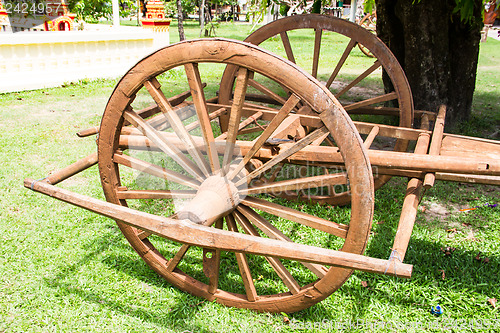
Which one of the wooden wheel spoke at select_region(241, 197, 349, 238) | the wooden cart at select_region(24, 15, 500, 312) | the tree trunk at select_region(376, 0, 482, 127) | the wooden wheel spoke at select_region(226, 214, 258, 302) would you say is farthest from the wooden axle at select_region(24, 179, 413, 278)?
the tree trunk at select_region(376, 0, 482, 127)

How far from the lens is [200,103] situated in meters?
2.12

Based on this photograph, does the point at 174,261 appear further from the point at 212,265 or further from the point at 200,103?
the point at 200,103

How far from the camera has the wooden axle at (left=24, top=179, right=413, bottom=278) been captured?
1.62 meters

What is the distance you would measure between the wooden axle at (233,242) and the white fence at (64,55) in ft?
21.1

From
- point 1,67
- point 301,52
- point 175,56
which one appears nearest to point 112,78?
point 1,67

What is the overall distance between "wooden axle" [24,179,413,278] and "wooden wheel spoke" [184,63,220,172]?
47cm

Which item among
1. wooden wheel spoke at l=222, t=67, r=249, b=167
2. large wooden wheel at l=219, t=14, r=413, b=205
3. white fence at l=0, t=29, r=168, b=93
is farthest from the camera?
white fence at l=0, t=29, r=168, b=93

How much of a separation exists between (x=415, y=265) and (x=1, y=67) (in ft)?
24.7

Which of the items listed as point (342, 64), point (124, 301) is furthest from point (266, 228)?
point (342, 64)

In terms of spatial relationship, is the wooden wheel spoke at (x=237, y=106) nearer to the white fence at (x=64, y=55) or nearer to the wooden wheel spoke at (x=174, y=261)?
the wooden wheel spoke at (x=174, y=261)

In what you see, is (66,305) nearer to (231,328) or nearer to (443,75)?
(231,328)

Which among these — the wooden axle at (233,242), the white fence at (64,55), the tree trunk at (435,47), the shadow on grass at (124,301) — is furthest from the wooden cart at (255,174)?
the white fence at (64,55)

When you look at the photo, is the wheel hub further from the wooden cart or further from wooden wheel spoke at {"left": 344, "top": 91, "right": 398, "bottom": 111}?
wooden wheel spoke at {"left": 344, "top": 91, "right": 398, "bottom": 111}

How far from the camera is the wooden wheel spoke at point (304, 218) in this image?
2004mm
